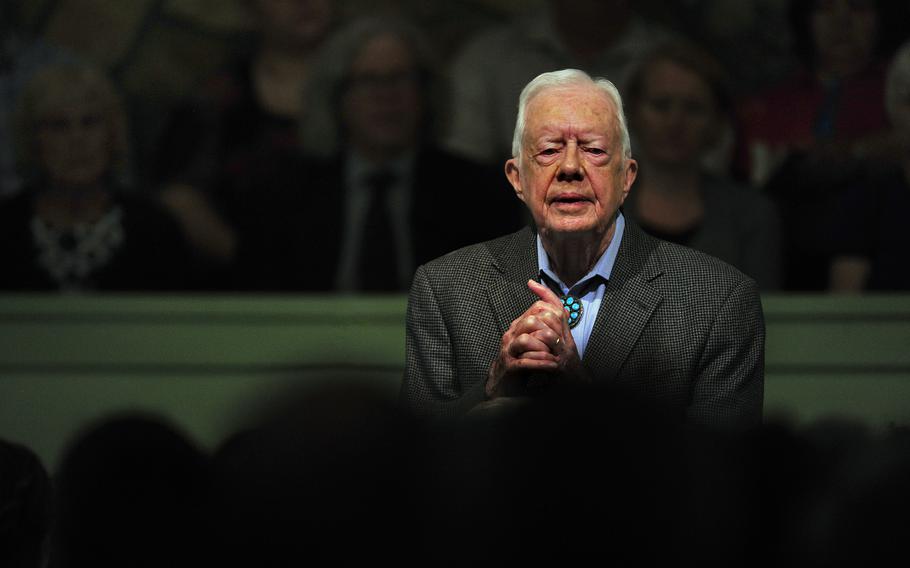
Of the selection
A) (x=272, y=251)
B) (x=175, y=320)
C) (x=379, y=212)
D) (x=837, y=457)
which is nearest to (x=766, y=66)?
(x=379, y=212)

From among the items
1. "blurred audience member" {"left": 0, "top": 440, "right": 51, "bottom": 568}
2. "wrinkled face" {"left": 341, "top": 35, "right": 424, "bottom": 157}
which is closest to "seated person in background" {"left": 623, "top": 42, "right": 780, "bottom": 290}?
"wrinkled face" {"left": 341, "top": 35, "right": 424, "bottom": 157}

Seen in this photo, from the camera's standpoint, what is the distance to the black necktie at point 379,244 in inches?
208

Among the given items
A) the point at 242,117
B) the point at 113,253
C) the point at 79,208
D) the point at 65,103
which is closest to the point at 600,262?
the point at 242,117

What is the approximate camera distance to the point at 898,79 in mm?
5191

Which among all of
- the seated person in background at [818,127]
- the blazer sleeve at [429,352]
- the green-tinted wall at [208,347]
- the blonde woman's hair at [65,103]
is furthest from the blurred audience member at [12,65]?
the blazer sleeve at [429,352]

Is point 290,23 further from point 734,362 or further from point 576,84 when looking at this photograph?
point 734,362

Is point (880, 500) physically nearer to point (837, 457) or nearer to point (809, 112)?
point (837, 457)

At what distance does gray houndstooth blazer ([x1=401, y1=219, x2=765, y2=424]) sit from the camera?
252 cm

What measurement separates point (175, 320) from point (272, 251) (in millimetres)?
487

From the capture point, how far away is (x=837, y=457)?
1254 mm

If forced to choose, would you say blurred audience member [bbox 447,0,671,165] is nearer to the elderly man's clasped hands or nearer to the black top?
the black top

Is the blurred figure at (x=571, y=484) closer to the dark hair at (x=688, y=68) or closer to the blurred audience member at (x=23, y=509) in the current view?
the blurred audience member at (x=23, y=509)

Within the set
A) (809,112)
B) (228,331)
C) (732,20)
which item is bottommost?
(228,331)

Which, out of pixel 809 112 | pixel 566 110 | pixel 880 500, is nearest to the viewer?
pixel 880 500
